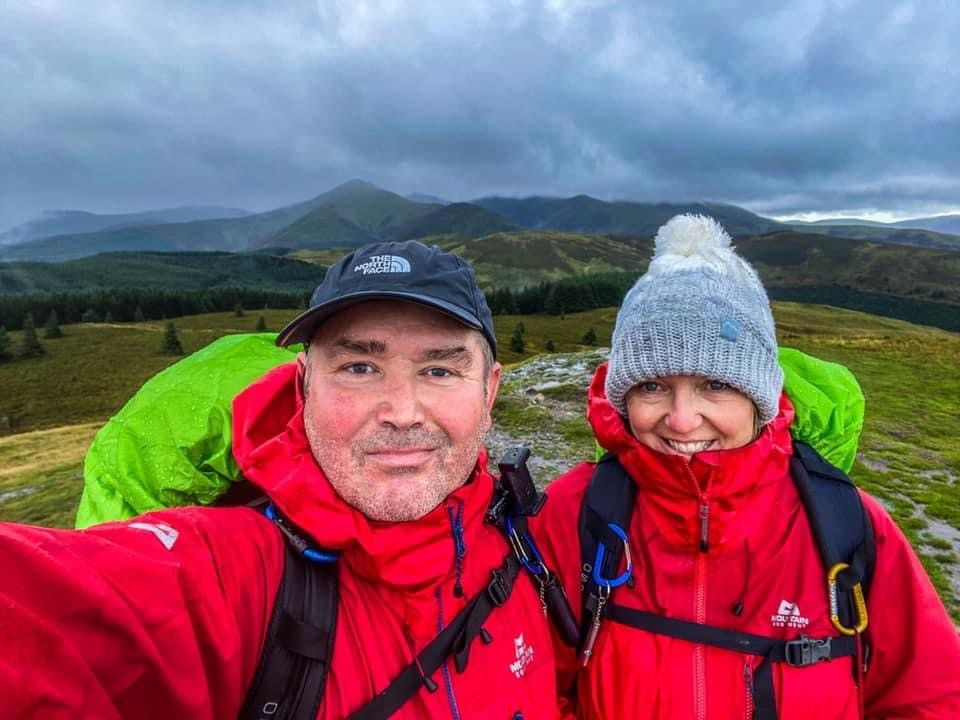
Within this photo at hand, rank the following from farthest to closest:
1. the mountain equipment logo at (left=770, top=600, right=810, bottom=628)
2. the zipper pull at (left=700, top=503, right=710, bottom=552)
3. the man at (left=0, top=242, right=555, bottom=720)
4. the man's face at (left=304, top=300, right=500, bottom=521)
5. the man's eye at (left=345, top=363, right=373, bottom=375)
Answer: the zipper pull at (left=700, top=503, right=710, bottom=552) → the mountain equipment logo at (left=770, top=600, right=810, bottom=628) → the man's eye at (left=345, top=363, right=373, bottom=375) → the man's face at (left=304, top=300, right=500, bottom=521) → the man at (left=0, top=242, right=555, bottom=720)

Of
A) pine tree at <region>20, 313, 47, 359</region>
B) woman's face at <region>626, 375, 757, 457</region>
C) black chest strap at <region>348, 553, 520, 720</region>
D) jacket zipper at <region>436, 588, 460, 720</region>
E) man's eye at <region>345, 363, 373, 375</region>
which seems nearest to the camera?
black chest strap at <region>348, 553, 520, 720</region>

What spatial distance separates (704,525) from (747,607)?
0.46 m

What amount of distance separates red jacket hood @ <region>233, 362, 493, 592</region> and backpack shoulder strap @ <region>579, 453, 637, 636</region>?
1.00 meters

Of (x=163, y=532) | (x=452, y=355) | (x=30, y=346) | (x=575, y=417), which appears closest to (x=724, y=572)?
(x=452, y=355)

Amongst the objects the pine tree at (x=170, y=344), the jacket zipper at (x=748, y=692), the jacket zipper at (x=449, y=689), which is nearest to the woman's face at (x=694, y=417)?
the jacket zipper at (x=748, y=692)

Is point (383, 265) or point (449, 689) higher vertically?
point (383, 265)

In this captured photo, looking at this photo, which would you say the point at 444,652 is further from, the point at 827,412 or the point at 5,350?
the point at 5,350

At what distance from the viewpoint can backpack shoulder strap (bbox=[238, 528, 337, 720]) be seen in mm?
1771

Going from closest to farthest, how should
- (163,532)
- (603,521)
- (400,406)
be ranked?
(163,532), (400,406), (603,521)

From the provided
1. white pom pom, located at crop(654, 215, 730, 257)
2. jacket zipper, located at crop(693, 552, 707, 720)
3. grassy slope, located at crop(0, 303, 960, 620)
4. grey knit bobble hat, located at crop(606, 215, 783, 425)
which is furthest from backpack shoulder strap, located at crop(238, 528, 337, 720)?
grassy slope, located at crop(0, 303, 960, 620)

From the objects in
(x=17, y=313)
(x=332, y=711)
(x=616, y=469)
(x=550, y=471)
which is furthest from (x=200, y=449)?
(x=17, y=313)

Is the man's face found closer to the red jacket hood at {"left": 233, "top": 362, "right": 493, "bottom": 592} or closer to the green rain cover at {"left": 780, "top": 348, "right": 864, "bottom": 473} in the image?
the red jacket hood at {"left": 233, "top": 362, "right": 493, "bottom": 592}

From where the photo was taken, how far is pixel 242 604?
182 cm

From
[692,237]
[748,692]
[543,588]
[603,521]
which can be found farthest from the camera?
[692,237]
